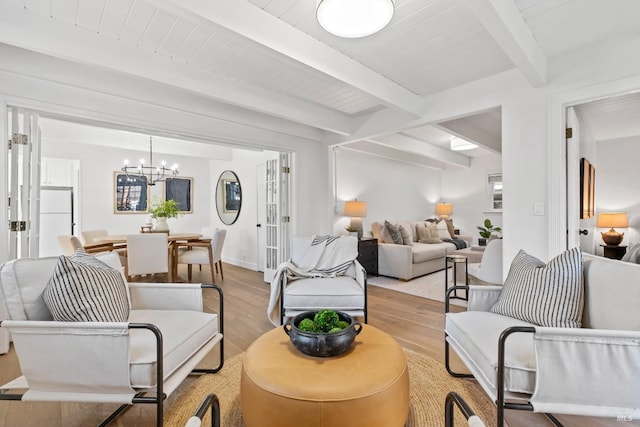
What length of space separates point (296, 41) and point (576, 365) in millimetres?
2327

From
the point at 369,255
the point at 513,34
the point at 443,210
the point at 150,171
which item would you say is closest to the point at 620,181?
the point at 443,210

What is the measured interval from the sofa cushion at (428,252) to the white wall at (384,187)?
1240mm

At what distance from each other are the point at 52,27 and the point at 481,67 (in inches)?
129

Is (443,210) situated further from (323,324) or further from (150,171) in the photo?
(323,324)

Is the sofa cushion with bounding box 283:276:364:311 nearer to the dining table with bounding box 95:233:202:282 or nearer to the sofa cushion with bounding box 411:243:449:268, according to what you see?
the sofa cushion with bounding box 411:243:449:268

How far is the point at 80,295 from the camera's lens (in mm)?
1425

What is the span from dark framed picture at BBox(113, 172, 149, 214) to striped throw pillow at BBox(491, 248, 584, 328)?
6397 millimetres

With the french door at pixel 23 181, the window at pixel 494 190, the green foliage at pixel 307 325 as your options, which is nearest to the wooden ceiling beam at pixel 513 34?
the green foliage at pixel 307 325

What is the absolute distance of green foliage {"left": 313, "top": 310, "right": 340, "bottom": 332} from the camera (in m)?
1.49

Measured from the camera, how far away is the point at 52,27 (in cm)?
200

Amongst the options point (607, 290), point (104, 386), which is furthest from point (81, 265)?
point (607, 290)

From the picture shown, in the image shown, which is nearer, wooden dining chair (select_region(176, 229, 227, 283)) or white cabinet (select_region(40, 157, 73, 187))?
wooden dining chair (select_region(176, 229, 227, 283))

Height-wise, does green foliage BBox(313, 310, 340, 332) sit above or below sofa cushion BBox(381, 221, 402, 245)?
below

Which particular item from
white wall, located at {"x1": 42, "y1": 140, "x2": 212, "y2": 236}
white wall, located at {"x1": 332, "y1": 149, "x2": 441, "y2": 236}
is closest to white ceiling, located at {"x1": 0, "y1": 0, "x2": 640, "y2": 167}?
white wall, located at {"x1": 332, "y1": 149, "x2": 441, "y2": 236}
